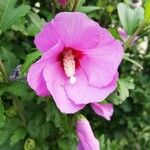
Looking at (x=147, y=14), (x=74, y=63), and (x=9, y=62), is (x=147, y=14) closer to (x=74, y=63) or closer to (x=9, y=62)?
(x=74, y=63)

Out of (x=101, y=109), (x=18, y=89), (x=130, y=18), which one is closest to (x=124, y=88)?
(x=101, y=109)

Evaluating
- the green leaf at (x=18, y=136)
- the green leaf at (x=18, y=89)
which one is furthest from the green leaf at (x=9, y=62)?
the green leaf at (x=18, y=136)

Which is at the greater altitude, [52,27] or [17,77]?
[52,27]

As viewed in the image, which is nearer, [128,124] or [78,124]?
[78,124]

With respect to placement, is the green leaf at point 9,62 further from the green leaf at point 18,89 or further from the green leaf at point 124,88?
the green leaf at point 124,88

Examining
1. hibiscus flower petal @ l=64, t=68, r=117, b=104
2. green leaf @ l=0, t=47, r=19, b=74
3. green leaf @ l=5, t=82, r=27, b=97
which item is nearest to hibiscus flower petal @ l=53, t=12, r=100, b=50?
hibiscus flower petal @ l=64, t=68, r=117, b=104

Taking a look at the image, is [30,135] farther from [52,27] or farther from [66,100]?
[52,27]

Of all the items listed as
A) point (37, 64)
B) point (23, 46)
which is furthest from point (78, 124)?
point (23, 46)
